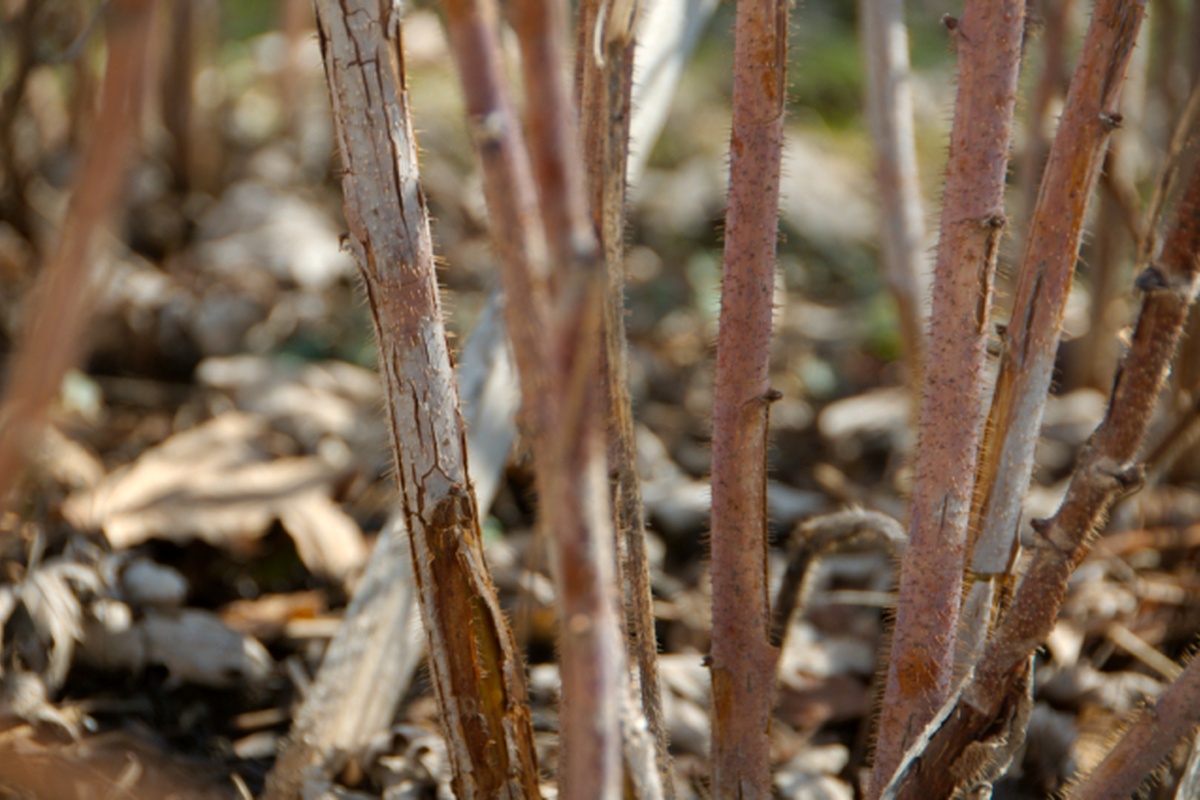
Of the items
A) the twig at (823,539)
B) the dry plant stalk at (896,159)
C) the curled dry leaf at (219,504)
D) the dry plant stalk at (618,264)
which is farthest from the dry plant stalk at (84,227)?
the dry plant stalk at (896,159)

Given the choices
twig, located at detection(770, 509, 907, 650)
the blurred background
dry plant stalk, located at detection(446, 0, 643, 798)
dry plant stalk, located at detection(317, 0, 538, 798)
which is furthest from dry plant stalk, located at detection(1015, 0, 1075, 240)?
dry plant stalk, located at detection(446, 0, 643, 798)

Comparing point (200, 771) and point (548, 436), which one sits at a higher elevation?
point (548, 436)

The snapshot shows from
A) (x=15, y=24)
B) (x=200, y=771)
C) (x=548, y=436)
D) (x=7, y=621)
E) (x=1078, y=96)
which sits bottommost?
(x=200, y=771)

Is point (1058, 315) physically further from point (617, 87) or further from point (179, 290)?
point (179, 290)

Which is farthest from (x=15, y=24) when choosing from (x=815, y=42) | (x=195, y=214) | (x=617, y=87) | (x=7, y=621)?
(x=815, y=42)

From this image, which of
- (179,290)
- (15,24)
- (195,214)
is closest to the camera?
(15,24)

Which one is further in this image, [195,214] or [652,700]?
[195,214]

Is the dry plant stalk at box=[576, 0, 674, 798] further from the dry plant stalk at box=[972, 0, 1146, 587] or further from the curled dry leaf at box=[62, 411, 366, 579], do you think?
the curled dry leaf at box=[62, 411, 366, 579]
